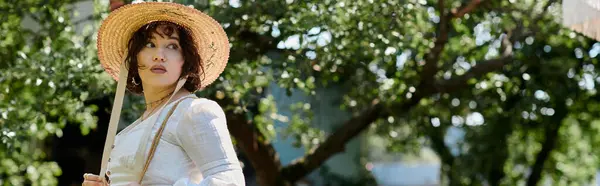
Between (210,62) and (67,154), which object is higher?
(210,62)

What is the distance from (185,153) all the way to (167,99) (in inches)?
12.0

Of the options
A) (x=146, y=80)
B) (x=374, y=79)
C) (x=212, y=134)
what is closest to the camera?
→ (x=212, y=134)

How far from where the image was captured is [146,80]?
2996 millimetres

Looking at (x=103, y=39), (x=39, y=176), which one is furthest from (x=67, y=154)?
(x=103, y=39)

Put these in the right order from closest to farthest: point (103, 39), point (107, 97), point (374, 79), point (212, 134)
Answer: point (212, 134), point (103, 39), point (107, 97), point (374, 79)

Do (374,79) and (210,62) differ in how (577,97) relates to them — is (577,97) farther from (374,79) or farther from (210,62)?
(210,62)

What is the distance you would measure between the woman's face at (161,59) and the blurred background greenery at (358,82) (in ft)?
5.92

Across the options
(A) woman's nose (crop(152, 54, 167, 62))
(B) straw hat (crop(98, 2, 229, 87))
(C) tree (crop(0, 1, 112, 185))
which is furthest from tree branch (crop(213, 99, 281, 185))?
(A) woman's nose (crop(152, 54, 167, 62))

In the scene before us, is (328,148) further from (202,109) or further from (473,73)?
(202,109)

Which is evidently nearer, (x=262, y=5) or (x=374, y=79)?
Result: (x=262, y=5)

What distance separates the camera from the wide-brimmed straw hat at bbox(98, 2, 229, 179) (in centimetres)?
298

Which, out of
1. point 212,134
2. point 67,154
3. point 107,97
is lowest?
point 67,154

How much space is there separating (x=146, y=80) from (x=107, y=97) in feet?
9.28

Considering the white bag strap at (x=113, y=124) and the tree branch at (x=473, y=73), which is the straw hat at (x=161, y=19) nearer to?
the white bag strap at (x=113, y=124)
